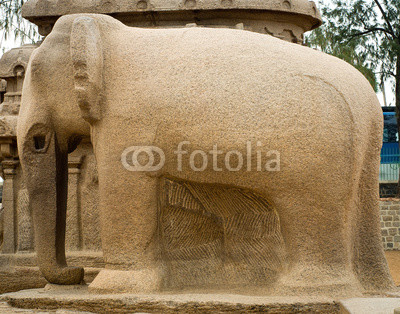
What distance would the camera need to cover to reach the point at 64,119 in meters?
3.99

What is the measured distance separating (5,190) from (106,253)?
2749 mm

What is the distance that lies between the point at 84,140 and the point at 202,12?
4.78 feet

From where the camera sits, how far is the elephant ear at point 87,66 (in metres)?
3.65

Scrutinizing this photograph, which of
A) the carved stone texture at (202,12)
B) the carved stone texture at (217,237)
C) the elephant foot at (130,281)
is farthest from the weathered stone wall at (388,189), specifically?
the elephant foot at (130,281)

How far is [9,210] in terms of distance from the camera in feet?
20.1

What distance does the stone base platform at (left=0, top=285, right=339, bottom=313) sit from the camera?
340 cm

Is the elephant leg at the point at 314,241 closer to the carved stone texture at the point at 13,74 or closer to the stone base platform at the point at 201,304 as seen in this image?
the stone base platform at the point at 201,304

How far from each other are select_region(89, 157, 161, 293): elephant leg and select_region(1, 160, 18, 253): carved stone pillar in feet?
8.57

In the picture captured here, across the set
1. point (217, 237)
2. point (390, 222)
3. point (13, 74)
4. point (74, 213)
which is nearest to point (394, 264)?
point (390, 222)

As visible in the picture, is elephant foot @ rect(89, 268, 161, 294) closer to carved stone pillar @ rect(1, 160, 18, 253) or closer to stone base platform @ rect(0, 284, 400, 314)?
stone base platform @ rect(0, 284, 400, 314)

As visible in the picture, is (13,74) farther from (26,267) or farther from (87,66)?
(87,66)

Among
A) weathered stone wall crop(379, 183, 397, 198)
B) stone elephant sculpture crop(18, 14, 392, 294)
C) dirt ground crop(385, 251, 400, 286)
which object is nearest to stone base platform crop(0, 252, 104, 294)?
stone elephant sculpture crop(18, 14, 392, 294)

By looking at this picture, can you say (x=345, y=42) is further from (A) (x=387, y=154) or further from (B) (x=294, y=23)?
(B) (x=294, y=23)

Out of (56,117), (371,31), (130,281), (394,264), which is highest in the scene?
(371,31)
